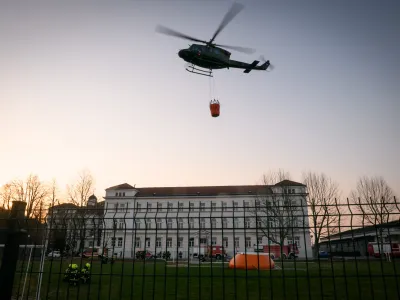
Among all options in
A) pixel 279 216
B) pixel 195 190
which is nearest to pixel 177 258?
pixel 279 216

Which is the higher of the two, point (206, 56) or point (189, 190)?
point (206, 56)

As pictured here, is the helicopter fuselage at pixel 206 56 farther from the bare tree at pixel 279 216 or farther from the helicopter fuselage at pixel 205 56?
the bare tree at pixel 279 216

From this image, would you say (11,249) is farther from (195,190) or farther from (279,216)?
(195,190)

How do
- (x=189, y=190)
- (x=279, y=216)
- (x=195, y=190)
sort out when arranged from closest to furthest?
1. (x=279, y=216)
2. (x=195, y=190)
3. (x=189, y=190)

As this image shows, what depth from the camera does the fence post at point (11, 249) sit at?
558cm

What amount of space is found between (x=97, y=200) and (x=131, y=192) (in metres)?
9.64

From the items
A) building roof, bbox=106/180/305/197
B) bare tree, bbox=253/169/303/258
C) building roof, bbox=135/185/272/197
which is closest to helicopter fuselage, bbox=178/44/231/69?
bare tree, bbox=253/169/303/258

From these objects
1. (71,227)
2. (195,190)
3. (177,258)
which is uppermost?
(195,190)

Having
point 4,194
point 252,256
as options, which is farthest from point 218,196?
point 252,256

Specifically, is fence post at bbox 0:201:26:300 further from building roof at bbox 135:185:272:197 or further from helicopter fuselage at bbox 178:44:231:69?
building roof at bbox 135:185:272:197

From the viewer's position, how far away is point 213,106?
1339cm

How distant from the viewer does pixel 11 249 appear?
5777 millimetres

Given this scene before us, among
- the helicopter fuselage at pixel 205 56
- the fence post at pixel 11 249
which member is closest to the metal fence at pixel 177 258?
the fence post at pixel 11 249

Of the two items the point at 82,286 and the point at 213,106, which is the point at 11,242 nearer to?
the point at 82,286
